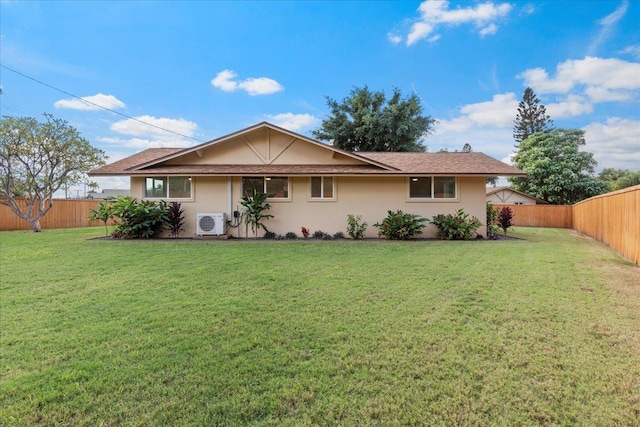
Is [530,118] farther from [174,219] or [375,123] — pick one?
[174,219]

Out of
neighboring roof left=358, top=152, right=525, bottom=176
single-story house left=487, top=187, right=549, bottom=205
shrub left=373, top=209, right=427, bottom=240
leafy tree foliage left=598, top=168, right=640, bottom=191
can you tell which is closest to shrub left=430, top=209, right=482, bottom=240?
shrub left=373, top=209, right=427, bottom=240

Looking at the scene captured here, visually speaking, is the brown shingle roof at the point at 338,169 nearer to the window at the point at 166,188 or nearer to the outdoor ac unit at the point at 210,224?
the window at the point at 166,188

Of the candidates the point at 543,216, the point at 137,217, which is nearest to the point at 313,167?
the point at 137,217

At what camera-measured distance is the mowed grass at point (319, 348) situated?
2082 millimetres

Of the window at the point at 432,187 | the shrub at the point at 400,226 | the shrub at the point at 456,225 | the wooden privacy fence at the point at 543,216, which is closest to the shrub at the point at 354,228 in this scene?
the shrub at the point at 400,226

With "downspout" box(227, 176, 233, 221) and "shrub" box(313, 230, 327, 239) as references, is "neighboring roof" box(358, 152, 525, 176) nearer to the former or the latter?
"shrub" box(313, 230, 327, 239)

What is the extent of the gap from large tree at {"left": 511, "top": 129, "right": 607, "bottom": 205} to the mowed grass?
23.5 metres

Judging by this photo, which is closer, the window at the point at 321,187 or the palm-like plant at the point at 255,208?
the palm-like plant at the point at 255,208

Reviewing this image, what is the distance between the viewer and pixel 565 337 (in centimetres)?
314

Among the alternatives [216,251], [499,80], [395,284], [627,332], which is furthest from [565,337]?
[499,80]

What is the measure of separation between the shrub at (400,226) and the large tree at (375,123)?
14177 mm

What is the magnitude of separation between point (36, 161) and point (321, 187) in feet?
48.3

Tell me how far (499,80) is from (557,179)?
36.5ft

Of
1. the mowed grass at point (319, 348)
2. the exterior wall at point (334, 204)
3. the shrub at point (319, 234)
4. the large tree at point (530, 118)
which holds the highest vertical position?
the large tree at point (530, 118)
